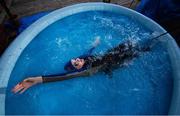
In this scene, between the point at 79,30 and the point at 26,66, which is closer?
the point at 26,66

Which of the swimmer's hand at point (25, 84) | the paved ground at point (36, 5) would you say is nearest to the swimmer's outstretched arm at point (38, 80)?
the swimmer's hand at point (25, 84)

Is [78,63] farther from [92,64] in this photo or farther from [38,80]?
[38,80]

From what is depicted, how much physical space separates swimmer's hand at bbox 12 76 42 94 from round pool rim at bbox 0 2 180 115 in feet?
0.51

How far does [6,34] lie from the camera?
4008 mm

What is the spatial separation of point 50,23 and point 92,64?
1171mm

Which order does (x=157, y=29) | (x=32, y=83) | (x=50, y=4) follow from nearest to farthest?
(x=32, y=83), (x=157, y=29), (x=50, y=4)

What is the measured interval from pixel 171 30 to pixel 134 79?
123 cm

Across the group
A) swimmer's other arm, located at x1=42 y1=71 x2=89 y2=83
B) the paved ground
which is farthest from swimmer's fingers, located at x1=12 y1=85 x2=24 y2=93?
the paved ground

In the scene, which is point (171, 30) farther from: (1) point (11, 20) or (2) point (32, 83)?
(1) point (11, 20)

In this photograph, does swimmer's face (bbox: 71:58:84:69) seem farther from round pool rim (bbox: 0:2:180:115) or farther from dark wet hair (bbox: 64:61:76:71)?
round pool rim (bbox: 0:2:180:115)

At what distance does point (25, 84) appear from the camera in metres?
3.07

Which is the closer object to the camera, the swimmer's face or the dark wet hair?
the swimmer's face

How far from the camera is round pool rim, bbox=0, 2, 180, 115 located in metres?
2.91

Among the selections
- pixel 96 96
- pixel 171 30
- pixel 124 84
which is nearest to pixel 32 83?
pixel 96 96
